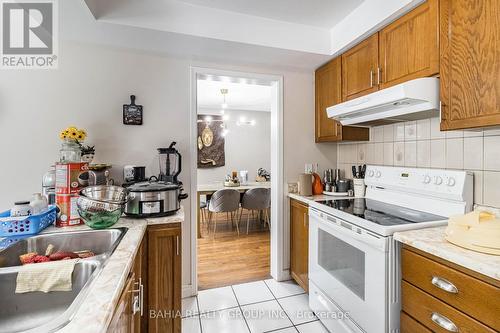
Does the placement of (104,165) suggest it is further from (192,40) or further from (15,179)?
(192,40)

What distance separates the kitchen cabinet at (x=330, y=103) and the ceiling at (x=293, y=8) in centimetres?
38

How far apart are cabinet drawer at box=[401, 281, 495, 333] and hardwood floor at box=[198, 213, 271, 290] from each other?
1530mm

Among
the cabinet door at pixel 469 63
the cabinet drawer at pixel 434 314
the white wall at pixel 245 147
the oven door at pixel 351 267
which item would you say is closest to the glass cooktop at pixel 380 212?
the oven door at pixel 351 267

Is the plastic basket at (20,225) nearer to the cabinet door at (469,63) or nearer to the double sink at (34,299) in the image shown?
the double sink at (34,299)

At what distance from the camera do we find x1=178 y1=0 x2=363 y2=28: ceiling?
173cm

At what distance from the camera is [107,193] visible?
145 cm

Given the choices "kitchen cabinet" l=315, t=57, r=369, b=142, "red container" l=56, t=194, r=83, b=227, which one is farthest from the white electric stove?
"red container" l=56, t=194, r=83, b=227

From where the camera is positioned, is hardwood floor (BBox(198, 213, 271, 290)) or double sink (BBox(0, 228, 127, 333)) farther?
hardwood floor (BBox(198, 213, 271, 290))

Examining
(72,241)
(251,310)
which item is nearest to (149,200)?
Result: (72,241)

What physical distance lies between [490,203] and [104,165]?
2489 millimetres

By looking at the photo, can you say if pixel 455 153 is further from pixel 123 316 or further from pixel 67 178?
pixel 67 178

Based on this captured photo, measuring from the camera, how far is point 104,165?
1790mm

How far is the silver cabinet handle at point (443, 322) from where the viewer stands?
95 centimetres

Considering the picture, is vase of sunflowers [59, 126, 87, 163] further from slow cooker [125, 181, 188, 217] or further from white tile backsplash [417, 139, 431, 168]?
white tile backsplash [417, 139, 431, 168]
